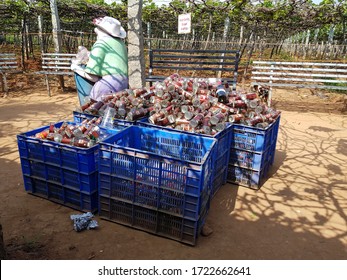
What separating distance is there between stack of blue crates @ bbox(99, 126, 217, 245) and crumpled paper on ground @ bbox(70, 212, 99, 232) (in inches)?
5.9

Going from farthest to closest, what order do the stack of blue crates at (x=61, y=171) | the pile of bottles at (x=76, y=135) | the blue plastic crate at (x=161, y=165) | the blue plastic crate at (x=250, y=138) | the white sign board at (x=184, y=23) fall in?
the white sign board at (x=184, y=23)
the blue plastic crate at (x=250, y=138)
the pile of bottles at (x=76, y=135)
the stack of blue crates at (x=61, y=171)
the blue plastic crate at (x=161, y=165)

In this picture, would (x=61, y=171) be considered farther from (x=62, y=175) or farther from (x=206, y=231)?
(x=206, y=231)

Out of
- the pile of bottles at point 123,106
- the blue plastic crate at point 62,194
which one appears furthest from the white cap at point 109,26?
the blue plastic crate at point 62,194

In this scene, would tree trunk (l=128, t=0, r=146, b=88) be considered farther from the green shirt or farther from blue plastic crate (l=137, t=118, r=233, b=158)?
blue plastic crate (l=137, t=118, r=233, b=158)

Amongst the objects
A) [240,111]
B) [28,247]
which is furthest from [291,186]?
[28,247]

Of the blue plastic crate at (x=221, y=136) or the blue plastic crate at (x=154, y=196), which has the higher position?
the blue plastic crate at (x=221, y=136)

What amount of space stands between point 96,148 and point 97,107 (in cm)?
126

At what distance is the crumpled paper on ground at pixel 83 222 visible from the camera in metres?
2.88

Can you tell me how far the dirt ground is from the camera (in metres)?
2.65

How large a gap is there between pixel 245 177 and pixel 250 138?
22.3 inches

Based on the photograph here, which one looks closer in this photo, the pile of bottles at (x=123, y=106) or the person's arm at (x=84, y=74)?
the pile of bottles at (x=123, y=106)

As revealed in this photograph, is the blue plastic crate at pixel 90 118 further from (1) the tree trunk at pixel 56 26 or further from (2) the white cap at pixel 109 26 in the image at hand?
(1) the tree trunk at pixel 56 26

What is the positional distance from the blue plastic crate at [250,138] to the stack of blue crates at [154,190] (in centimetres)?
79

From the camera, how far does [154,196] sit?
281cm
